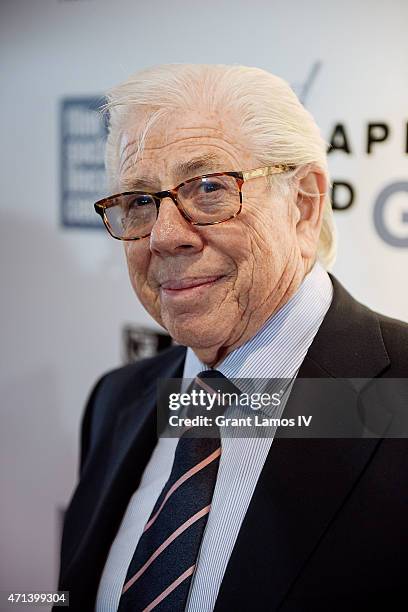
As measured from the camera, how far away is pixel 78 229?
1.62 m

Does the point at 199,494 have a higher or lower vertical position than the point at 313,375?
lower

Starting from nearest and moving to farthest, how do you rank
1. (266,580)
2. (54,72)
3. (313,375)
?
(266,580) → (313,375) → (54,72)

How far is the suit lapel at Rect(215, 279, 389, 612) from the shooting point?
81 cm

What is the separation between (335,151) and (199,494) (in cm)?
72

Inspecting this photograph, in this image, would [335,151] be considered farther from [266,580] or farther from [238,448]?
[266,580]

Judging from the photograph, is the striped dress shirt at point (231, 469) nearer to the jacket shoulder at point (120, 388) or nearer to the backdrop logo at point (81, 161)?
the jacket shoulder at point (120, 388)

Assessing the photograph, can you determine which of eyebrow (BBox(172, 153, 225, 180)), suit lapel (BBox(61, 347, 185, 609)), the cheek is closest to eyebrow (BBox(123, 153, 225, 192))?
eyebrow (BBox(172, 153, 225, 180))

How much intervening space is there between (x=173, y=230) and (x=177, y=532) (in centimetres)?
45

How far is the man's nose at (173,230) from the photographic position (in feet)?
2.97

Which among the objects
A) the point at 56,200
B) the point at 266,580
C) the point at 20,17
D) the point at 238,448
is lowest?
the point at 266,580

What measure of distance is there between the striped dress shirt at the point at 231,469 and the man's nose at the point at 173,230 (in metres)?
0.19

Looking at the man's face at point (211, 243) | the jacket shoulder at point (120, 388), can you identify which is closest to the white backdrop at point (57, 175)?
the jacket shoulder at point (120, 388)

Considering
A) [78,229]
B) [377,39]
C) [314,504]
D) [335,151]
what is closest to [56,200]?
[78,229]

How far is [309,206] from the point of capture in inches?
38.4
